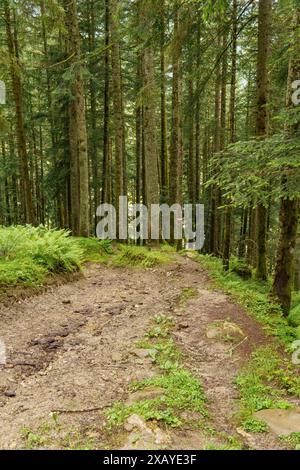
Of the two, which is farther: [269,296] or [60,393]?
[269,296]

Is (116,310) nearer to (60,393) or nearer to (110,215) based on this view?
(60,393)

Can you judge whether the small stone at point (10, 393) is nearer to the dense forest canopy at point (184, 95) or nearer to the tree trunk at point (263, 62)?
the dense forest canopy at point (184, 95)

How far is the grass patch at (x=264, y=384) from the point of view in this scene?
12.2 ft

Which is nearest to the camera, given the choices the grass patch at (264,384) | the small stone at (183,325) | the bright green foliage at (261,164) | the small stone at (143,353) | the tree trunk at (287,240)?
the grass patch at (264,384)

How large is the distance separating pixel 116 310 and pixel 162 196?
12.2 metres

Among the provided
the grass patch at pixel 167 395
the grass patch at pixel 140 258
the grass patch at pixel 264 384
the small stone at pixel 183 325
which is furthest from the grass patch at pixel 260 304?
the grass patch at pixel 167 395

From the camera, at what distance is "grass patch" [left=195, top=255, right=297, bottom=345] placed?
5.98 meters

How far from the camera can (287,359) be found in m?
5.05

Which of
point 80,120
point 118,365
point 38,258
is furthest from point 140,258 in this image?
point 118,365

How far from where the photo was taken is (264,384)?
4.35m

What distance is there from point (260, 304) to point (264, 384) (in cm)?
296

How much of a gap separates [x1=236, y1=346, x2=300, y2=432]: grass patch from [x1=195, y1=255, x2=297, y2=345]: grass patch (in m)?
0.82

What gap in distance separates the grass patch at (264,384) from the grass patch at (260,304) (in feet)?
2.70

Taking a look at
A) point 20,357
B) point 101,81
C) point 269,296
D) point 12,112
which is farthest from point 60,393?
point 12,112
